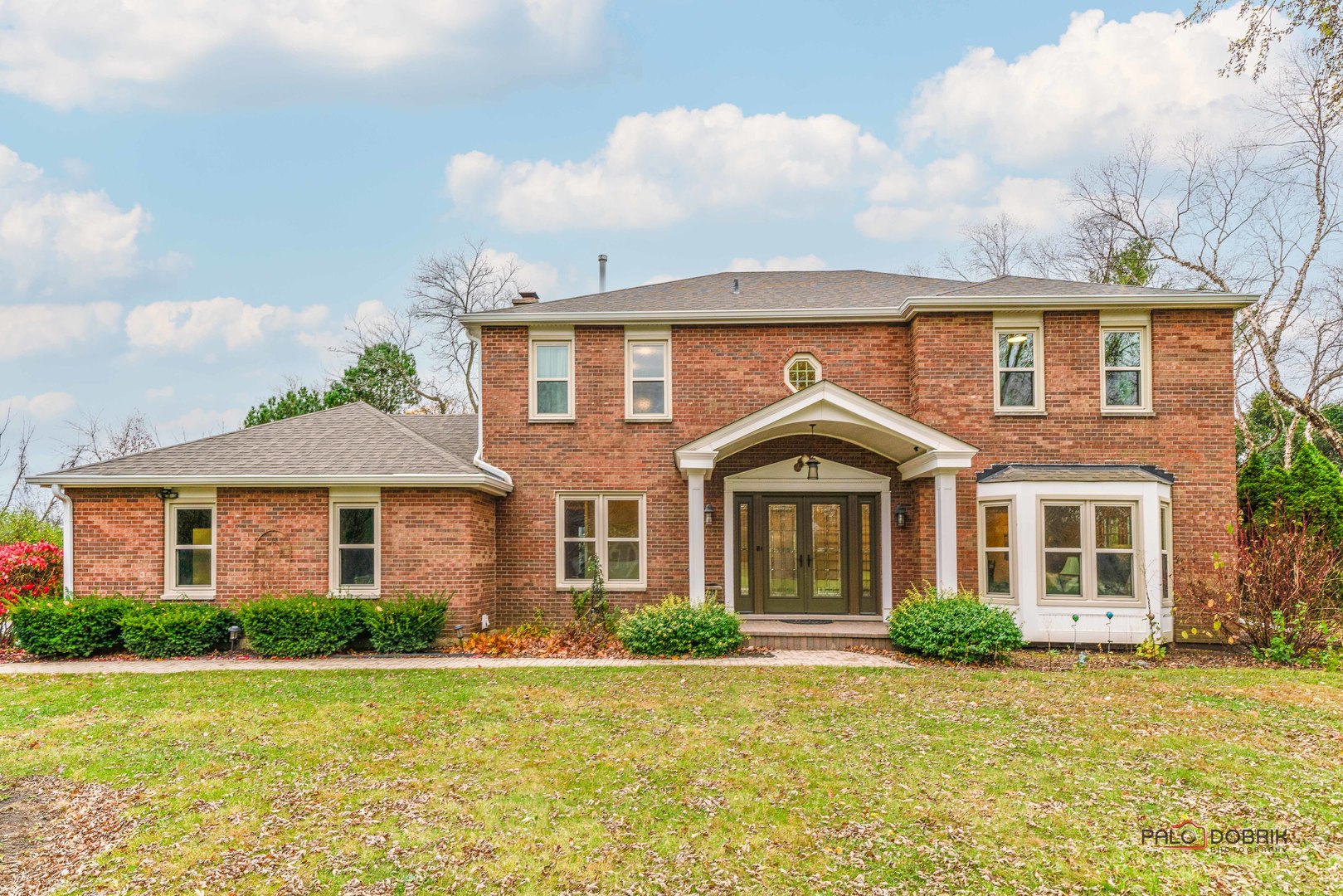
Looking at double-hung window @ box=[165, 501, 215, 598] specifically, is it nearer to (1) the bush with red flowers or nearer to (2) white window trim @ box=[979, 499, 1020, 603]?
(1) the bush with red flowers

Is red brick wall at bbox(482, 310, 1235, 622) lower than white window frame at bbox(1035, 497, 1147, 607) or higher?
higher

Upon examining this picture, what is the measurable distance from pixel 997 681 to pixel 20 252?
96.5ft

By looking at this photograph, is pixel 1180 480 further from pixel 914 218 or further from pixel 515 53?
pixel 914 218

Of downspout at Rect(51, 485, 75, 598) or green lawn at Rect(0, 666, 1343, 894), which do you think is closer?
green lawn at Rect(0, 666, 1343, 894)

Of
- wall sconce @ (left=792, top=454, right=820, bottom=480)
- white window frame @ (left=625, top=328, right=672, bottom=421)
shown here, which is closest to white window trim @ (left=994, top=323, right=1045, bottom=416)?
wall sconce @ (left=792, top=454, right=820, bottom=480)

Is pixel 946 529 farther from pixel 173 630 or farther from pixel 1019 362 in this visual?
pixel 173 630

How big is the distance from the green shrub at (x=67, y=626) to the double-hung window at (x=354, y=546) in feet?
10.1

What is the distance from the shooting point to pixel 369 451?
1220 centimetres

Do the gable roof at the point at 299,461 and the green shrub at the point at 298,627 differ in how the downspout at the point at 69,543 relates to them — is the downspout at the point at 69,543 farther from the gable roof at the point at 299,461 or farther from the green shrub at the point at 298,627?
the green shrub at the point at 298,627

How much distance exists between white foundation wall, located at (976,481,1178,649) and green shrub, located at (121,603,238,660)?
12.1 m

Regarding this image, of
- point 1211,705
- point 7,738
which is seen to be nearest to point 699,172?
point 1211,705

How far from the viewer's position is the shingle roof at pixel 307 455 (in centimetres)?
1156

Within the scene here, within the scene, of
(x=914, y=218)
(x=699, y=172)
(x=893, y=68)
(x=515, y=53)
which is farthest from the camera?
(x=914, y=218)

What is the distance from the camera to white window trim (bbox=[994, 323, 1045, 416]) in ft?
39.9
